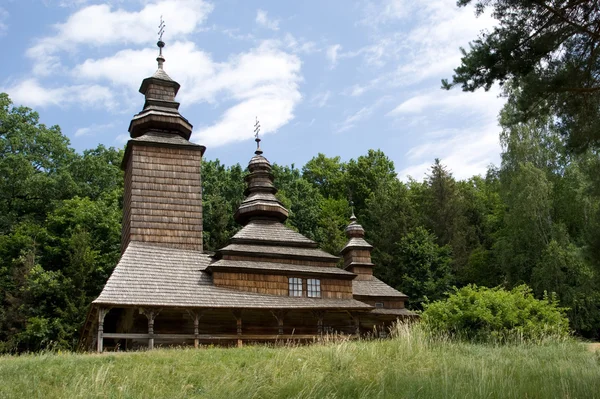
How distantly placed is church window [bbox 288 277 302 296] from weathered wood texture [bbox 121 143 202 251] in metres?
4.03

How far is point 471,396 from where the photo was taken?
747 centimetres

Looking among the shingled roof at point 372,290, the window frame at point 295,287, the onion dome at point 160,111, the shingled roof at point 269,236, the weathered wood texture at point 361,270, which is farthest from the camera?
the weathered wood texture at point 361,270

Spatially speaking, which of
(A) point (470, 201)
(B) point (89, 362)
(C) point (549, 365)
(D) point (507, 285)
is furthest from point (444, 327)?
(A) point (470, 201)

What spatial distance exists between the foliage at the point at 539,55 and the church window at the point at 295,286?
14.7 m

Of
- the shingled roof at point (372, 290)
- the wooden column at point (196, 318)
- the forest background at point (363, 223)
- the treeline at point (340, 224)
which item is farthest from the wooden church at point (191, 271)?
the treeline at point (340, 224)

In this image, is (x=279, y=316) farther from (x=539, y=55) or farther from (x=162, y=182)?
(x=539, y=55)

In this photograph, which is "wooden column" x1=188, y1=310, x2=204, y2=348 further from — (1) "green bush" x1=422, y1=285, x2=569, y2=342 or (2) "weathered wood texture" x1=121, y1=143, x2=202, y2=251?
(1) "green bush" x1=422, y1=285, x2=569, y2=342

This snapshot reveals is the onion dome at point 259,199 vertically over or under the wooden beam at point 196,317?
over

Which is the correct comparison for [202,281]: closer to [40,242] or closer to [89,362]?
[89,362]

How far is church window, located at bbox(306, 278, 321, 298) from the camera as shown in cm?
2383

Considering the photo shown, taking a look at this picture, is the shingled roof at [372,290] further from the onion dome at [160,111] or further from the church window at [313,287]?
the onion dome at [160,111]

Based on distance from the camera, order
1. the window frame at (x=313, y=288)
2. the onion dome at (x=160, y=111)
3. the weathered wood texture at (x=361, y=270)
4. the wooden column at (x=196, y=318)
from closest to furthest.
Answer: the wooden column at (x=196, y=318) → the window frame at (x=313, y=288) → the onion dome at (x=160, y=111) → the weathered wood texture at (x=361, y=270)

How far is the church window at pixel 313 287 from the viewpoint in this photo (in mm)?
23828

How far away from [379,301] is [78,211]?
1787cm
